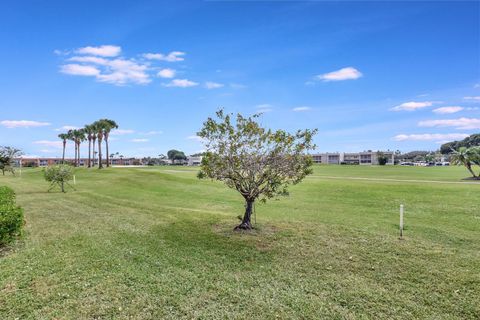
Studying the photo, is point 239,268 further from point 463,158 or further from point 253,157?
point 463,158

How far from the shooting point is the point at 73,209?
17719 mm

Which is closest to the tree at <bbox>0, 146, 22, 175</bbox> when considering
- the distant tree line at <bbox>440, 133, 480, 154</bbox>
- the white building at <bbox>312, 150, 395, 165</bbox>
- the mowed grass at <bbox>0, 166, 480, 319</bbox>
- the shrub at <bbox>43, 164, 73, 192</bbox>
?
the shrub at <bbox>43, 164, 73, 192</bbox>

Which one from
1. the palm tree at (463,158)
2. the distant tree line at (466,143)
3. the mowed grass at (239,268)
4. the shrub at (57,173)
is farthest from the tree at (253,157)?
the distant tree line at (466,143)

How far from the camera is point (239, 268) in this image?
8.38 metres

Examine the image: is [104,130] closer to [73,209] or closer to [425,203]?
[73,209]

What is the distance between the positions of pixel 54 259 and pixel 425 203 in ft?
66.8

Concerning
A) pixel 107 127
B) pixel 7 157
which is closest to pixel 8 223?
pixel 7 157

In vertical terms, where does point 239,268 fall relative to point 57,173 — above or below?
below

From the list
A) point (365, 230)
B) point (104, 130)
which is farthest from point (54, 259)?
point (104, 130)

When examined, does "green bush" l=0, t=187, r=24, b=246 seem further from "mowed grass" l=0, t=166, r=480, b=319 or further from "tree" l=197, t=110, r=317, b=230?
"tree" l=197, t=110, r=317, b=230

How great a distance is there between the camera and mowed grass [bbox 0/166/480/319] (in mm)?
6246

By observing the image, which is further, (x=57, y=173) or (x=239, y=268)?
(x=57, y=173)

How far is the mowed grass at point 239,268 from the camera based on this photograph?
6.25m

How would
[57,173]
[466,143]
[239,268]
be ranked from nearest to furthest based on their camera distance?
1. [239,268]
2. [57,173]
3. [466,143]
